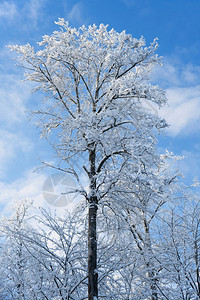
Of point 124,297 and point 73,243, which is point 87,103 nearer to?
point 73,243

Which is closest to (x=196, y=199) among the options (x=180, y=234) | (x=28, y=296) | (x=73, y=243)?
(x=180, y=234)

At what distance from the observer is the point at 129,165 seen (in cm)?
711

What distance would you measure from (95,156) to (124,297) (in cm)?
391

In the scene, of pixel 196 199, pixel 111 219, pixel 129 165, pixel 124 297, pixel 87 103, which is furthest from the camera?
pixel 87 103

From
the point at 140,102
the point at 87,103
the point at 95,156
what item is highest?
the point at 87,103

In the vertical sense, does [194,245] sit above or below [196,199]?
below

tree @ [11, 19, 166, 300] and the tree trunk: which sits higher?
tree @ [11, 19, 166, 300]

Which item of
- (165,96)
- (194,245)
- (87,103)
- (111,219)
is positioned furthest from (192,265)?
(87,103)

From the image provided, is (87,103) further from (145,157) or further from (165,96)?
(145,157)

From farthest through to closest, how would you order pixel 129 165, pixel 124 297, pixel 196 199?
pixel 196 199
pixel 129 165
pixel 124 297

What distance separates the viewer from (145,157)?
6344 millimetres

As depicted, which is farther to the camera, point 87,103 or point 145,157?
point 87,103

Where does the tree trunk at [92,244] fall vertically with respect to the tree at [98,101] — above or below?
below

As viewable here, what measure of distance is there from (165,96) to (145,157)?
2104mm
